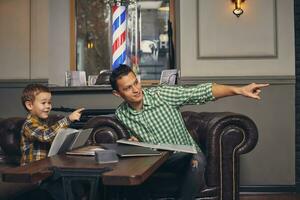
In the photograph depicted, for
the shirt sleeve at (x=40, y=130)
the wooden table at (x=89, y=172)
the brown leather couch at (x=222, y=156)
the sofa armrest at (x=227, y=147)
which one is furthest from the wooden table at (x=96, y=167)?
the sofa armrest at (x=227, y=147)

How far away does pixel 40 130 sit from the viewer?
2.24 meters

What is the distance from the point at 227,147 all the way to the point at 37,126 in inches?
43.8

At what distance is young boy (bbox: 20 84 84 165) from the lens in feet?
7.31

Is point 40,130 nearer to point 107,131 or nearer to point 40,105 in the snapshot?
point 40,105

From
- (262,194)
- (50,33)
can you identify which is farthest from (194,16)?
(262,194)

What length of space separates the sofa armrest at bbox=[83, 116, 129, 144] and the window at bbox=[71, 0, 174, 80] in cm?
161

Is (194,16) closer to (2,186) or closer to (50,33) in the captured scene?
(50,33)

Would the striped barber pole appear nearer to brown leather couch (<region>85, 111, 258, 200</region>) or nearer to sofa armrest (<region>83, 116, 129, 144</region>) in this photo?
sofa armrest (<region>83, 116, 129, 144</region>)

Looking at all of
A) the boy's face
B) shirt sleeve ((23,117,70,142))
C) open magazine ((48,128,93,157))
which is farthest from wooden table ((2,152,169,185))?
the boy's face

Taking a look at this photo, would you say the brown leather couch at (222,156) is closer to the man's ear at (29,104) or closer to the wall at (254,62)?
the man's ear at (29,104)

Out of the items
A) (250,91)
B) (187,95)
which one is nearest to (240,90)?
(250,91)

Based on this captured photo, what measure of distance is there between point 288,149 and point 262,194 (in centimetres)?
45

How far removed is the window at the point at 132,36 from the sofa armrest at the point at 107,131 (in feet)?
5.28

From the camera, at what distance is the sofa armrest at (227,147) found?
2666 millimetres
